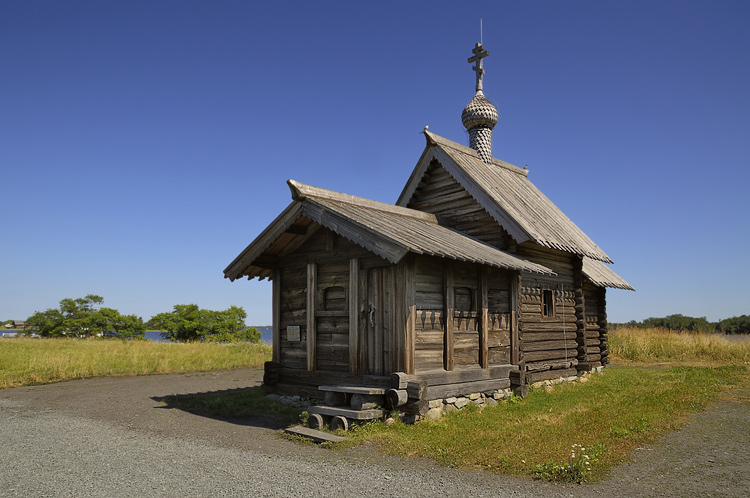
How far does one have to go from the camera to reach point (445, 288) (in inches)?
469

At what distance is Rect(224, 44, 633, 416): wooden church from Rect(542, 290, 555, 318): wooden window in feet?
0.17

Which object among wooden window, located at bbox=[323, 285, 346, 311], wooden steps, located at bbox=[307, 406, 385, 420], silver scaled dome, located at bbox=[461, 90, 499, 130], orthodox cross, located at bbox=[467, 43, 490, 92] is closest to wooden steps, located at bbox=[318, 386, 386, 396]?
wooden steps, located at bbox=[307, 406, 385, 420]

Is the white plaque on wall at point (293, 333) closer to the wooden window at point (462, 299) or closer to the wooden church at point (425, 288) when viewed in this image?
the wooden church at point (425, 288)

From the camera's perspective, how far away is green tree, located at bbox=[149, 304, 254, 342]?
53.5 meters

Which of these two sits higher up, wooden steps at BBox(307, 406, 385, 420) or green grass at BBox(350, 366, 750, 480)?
wooden steps at BBox(307, 406, 385, 420)

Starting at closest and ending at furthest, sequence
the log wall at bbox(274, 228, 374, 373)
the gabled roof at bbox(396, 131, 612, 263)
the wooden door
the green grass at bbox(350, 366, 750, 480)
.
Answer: the green grass at bbox(350, 366, 750, 480) < the wooden door < the log wall at bbox(274, 228, 374, 373) < the gabled roof at bbox(396, 131, 612, 263)

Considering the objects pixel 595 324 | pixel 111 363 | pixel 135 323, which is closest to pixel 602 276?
pixel 595 324

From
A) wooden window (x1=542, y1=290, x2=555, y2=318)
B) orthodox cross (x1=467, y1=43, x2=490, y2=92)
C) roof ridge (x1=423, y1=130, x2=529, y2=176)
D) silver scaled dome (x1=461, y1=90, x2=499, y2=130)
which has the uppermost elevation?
orthodox cross (x1=467, y1=43, x2=490, y2=92)

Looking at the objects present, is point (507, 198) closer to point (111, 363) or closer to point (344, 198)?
point (344, 198)

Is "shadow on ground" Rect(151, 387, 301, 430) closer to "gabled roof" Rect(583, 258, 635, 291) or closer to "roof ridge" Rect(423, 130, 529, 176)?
"roof ridge" Rect(423, 130, 529, 176)

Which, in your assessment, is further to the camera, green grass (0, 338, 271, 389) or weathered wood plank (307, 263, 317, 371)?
green grass (0, 338, 271, 389)

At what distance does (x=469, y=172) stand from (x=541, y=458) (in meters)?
10.3

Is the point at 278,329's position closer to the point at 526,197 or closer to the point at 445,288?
the point at 445,288

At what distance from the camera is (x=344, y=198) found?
1345 centimetres
